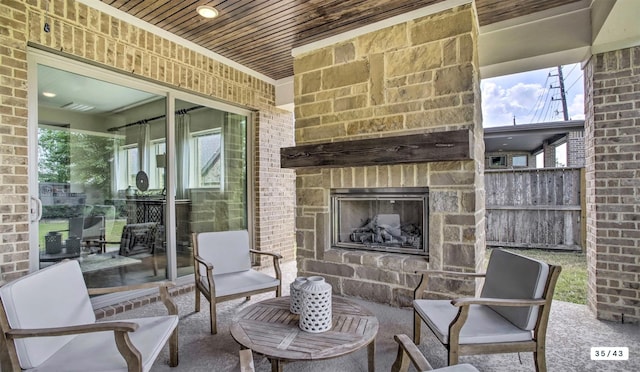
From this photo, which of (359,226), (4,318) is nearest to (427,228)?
(359,226)

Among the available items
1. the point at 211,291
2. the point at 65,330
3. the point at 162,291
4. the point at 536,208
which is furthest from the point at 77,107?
the point at 536,208

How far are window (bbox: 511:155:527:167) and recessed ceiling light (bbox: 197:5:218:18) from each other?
27.0 feet

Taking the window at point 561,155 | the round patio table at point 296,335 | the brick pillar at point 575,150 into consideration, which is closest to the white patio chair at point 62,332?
the round patio table at point 296,335

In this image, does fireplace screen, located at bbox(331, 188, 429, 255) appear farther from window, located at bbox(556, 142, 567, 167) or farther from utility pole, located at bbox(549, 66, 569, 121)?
utility pole, located at bbox(549, 66, 569, 121)

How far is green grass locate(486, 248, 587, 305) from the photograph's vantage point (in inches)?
142

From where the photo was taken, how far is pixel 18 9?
2467 millimetres

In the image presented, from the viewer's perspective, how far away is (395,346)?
94.9 inches

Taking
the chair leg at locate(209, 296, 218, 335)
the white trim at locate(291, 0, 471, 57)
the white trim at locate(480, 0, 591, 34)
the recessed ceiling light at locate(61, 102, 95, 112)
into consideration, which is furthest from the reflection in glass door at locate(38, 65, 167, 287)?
the white trim at locate(480, 0, 591, 34)

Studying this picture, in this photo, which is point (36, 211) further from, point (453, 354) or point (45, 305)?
point (453, 354)

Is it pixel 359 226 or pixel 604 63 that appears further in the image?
pixel 359 226

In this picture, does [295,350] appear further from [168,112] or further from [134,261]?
[168,112]

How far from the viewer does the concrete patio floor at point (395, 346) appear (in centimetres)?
218

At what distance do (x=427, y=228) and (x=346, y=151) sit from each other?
3.67ft

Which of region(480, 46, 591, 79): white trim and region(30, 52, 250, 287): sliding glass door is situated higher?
region(480, 46, 591, 79): white trim
